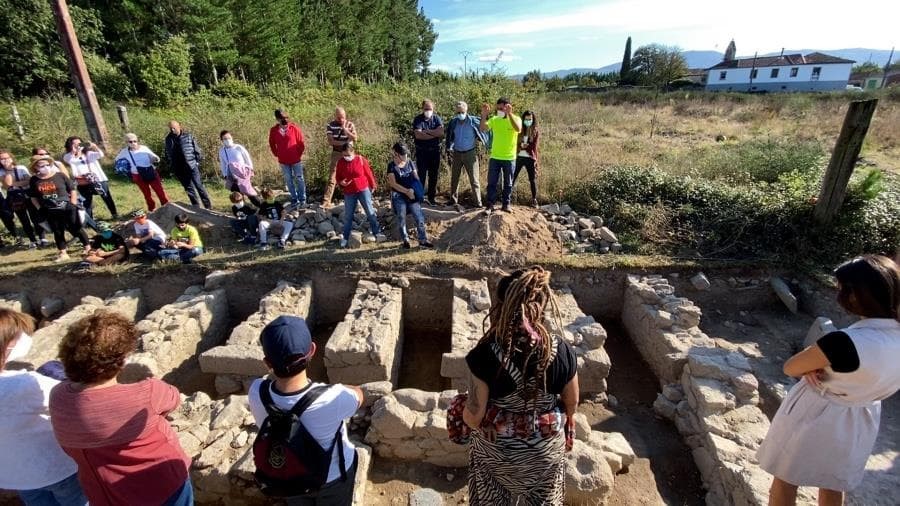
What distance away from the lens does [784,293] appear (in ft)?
20.7

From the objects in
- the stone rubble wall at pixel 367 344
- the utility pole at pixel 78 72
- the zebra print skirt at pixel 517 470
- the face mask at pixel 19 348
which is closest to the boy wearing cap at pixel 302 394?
the zebra print skirt at pixel 517 470

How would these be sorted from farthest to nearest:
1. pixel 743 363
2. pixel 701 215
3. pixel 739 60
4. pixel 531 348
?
pixel 739 60, pixel 701 215, pixel 743 363, pixel 531 348

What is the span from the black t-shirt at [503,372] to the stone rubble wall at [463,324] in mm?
2247

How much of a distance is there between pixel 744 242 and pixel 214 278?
8.18 meters

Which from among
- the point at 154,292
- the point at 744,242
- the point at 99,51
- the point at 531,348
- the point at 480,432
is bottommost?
the point at 154,292

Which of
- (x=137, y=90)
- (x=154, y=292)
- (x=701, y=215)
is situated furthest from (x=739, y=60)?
(x=154, y=292)

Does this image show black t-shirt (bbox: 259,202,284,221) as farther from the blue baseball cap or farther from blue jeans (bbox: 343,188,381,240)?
the blue baseball cap

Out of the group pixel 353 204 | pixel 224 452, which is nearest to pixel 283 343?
pixel 224 452

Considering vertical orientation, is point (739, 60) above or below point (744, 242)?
above

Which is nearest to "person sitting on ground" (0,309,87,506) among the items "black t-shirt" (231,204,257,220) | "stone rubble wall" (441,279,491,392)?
"stone rubble wall" (441,279,491,392)

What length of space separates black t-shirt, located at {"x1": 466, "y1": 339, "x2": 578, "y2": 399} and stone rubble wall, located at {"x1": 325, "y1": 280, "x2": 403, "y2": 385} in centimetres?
297

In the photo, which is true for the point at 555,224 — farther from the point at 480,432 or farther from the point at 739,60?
the point at 739,60

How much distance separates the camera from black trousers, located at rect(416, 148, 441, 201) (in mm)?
7789

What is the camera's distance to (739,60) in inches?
1688
